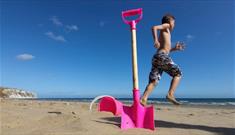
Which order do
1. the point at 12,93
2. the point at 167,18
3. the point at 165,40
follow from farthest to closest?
1. the point at 12,93
2. the point at 167,18
3. the point at 165,40

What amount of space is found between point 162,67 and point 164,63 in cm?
6

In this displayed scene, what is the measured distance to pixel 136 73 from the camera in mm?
3947

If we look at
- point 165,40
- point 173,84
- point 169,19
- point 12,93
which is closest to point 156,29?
A: point 165,40

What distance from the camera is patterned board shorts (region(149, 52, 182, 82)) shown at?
12.7 feet

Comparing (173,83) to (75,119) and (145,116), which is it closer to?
(145,116)

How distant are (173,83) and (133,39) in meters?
0.84

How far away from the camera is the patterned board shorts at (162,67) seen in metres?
3.88

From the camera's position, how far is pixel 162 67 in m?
3.90

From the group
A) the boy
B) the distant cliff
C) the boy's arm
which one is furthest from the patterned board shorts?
the distant cliff

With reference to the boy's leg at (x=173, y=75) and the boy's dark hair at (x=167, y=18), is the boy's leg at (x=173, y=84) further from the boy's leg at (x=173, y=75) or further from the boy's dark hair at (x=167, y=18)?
the boy's dark hair at (x=167, y=18)

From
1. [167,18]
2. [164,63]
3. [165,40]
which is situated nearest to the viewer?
[164,63]

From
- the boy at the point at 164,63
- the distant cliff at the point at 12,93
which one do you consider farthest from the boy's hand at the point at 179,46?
the distant cliff at the point at 12,93

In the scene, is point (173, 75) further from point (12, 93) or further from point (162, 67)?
point (12, 93)

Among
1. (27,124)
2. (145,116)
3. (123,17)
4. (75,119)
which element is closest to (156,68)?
(145,116)
